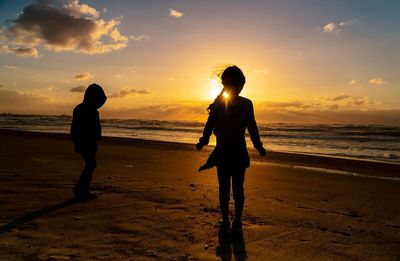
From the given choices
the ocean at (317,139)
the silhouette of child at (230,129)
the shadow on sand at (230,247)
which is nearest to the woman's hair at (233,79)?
the silhouette of child at (230,129)

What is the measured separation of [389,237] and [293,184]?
3893mm

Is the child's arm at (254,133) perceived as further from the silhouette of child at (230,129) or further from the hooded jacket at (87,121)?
the hooded jacket at (87,121)

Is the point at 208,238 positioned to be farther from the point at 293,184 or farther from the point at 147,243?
the point at 293,184

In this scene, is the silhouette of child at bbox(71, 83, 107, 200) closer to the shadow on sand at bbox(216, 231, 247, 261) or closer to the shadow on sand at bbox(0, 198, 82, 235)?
the shadow on sand at bbox(0, 198, 82, 235)

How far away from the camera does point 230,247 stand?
12.3ft

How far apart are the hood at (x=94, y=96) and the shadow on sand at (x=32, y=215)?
1.51 m

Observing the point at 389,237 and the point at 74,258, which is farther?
the point at 389,237

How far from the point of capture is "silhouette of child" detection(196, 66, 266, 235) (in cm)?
421

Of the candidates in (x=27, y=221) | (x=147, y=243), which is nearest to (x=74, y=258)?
(x=147, y=243)

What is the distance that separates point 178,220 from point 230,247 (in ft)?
3.56

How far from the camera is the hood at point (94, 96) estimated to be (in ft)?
18.6

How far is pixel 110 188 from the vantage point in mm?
6609

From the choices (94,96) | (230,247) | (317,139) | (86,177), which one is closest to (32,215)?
(86,177)

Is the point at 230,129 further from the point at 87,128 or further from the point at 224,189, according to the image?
the point at 87,128
